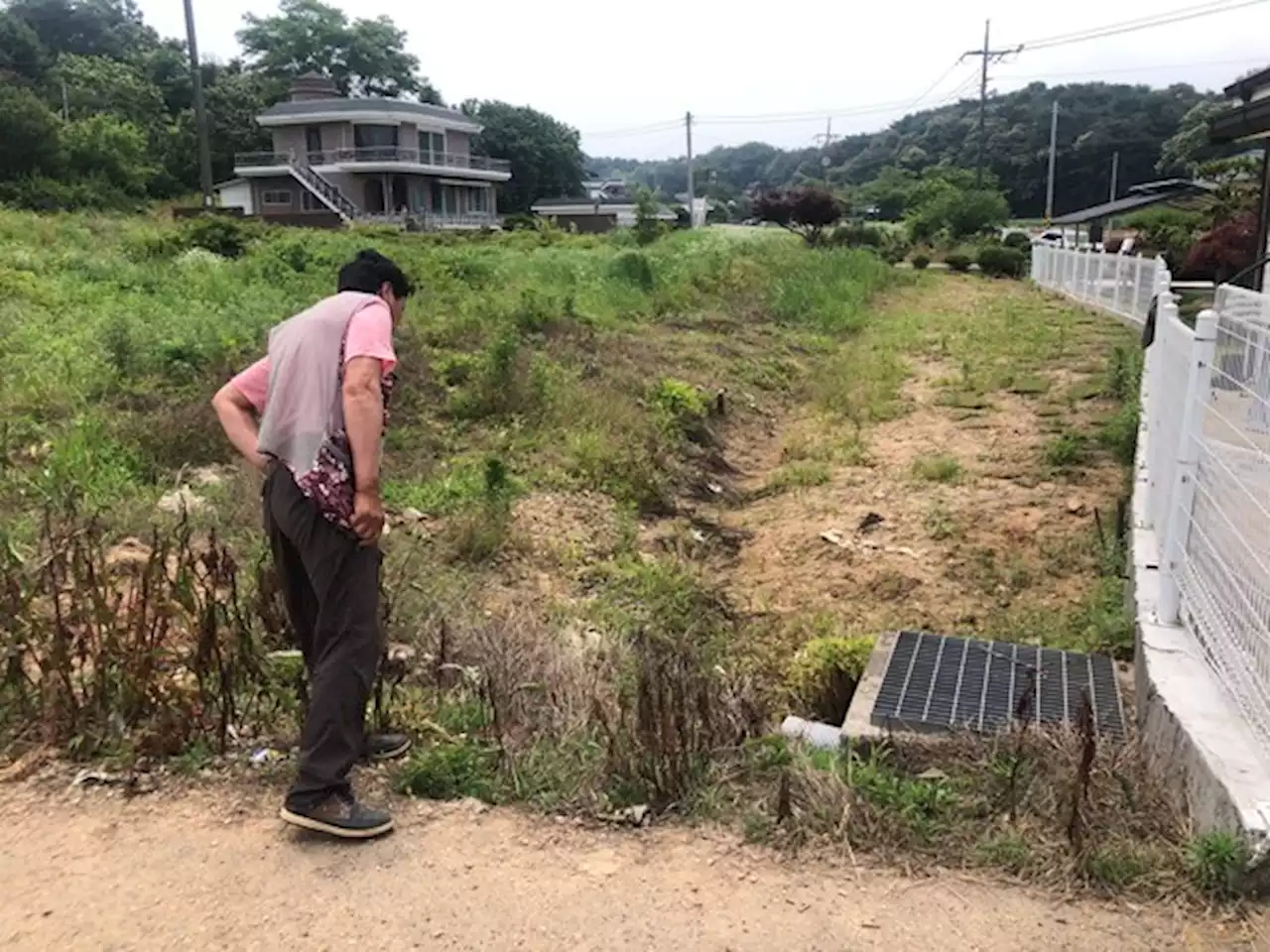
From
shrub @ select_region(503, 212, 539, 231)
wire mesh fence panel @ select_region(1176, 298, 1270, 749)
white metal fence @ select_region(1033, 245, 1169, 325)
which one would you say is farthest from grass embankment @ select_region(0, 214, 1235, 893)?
shrub @ select_region(503, 212, 539, 231)

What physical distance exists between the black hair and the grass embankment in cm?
124

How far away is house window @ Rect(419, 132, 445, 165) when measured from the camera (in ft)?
162

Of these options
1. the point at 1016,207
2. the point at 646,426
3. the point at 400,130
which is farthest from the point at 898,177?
the point at 646,426

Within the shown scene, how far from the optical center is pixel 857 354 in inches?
599

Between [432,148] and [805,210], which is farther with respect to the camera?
[432,148]

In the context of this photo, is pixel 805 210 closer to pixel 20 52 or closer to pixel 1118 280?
pixel 1118 280

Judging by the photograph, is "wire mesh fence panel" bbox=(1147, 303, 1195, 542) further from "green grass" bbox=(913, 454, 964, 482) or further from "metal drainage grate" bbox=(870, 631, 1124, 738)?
"green grass" bbox=(913, 454, 964, 482)

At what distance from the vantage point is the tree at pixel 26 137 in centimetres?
3500

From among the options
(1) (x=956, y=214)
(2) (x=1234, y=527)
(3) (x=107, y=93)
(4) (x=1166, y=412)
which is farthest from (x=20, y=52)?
(2) (x=1234, y=527)

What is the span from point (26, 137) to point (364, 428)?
3974 cm

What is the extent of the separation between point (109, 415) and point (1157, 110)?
7379cm

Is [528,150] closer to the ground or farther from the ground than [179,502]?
farther from the ground

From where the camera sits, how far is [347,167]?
1836 inches

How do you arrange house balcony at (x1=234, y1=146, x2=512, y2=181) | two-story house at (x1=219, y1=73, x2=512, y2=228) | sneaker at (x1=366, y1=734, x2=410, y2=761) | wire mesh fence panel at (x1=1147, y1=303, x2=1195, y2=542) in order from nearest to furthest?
sneaker at (x1=366, y1=734, x2=410, y2=761)
wire mesh fence panel at (x1=1147, y1=303, x2=1195, y2=542)
two-story house at (x1=219, y1=73, x2=512, y2=228)
house balcony at (x1=234, y1=146, x2=512, y2=181)
